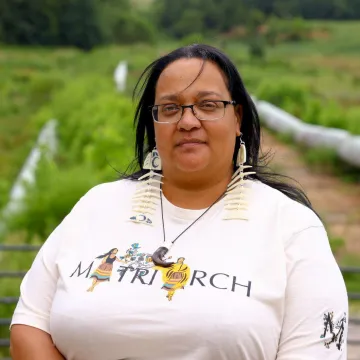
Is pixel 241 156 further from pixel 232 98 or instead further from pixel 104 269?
pixel 104 269

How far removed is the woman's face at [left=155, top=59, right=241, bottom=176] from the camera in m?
1.91

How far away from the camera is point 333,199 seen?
9.28 metres

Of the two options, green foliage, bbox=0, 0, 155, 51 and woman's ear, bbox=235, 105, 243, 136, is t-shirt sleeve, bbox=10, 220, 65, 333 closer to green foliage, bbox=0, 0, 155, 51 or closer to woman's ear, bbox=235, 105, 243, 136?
woman's ear, bbox=235, 105, 243, 136

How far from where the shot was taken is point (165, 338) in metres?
1.72

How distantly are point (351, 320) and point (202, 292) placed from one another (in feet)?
6.35

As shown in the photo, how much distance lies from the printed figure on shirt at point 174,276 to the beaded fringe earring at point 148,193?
16cm

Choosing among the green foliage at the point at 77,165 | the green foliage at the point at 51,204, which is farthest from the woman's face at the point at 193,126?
the green foliage at the point at 51,204

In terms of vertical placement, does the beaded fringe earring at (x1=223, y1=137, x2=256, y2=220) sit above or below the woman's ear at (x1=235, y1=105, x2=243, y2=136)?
below

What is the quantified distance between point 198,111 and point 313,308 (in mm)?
517

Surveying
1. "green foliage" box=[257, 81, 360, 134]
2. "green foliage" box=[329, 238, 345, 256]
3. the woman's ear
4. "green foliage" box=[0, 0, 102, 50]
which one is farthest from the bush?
the woman's ear

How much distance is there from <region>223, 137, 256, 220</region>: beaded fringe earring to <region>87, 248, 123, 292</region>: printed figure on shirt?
0.88ft

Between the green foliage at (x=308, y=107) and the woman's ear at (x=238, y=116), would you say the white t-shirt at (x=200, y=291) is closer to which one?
the woman's ear at (x=238, y=116)

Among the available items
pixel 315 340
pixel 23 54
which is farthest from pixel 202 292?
pixel 23 54

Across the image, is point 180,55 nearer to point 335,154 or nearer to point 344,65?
point 335,154
